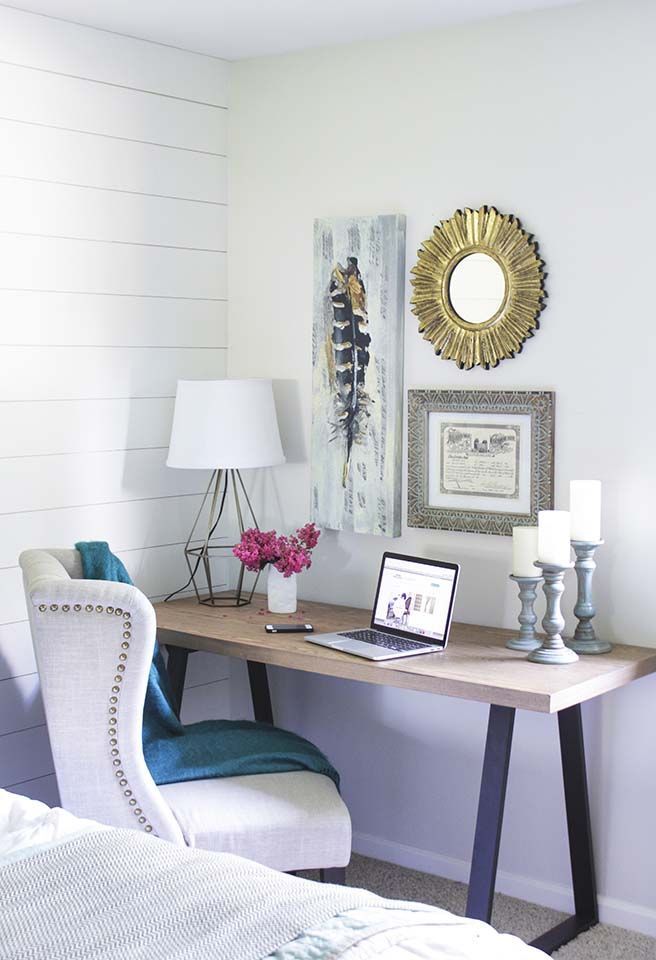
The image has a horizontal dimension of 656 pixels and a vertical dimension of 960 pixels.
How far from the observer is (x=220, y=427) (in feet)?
11.6

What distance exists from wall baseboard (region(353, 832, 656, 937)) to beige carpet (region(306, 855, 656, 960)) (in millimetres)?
19

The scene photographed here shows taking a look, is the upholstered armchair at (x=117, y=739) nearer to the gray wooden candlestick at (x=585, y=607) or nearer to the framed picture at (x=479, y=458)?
the gray wooden candlestick at (x=585, y=607)

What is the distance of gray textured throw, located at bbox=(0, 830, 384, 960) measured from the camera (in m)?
1.51

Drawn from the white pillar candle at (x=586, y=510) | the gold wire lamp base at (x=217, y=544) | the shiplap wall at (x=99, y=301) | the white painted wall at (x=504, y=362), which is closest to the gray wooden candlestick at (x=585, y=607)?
the white pillar candle at (x=586, y=510)

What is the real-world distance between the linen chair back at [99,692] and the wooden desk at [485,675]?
1.60 feet

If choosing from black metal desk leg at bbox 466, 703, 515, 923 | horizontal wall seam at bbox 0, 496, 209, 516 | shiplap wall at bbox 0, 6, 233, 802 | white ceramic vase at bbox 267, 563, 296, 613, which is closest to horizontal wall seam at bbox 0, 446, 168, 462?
shiplap wall at bbox 0, 6, 233, 802

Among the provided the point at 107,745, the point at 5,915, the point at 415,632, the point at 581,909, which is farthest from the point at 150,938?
the point at 581,909

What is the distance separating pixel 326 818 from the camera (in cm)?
288

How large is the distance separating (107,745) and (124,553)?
3.37 ft

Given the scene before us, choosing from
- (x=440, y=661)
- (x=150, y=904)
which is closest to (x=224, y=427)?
(x=440, y=661)

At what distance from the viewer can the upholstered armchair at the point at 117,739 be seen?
272 cm

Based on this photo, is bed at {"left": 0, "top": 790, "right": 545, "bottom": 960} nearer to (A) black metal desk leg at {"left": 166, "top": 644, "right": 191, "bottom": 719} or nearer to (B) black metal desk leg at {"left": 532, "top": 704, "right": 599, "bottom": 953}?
(B) black metal desk leg at {"left": 532, "top": 704, "right": 599, "bottom": 953}

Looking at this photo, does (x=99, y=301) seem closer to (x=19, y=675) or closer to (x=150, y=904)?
(x=19, y=675)

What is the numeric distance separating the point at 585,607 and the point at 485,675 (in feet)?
1.33
